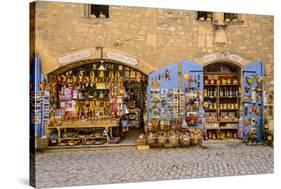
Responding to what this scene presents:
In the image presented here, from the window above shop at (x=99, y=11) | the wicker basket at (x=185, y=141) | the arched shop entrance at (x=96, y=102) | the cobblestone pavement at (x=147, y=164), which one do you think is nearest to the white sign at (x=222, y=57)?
the arched shop entrance at (x=96, y=102)

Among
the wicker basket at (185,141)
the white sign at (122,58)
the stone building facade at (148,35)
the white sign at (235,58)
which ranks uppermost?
the stone building facade at (148,35)

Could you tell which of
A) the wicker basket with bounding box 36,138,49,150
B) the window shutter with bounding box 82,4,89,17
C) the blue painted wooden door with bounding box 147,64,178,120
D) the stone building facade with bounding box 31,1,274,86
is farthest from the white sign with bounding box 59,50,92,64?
the wicker basket with bounding box 36,138,49,150

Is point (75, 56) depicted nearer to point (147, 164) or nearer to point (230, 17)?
point (147, 164)

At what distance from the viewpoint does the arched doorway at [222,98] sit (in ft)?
31.1

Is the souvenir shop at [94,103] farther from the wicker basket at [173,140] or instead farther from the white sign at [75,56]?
the wicker basket at [173,140]

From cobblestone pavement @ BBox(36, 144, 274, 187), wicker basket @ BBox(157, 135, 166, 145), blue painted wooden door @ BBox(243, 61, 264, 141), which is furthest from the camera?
blue painted wooden door @ BBox(243, 61, 264, 141)

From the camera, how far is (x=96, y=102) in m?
8.82

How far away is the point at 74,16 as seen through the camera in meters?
8.38

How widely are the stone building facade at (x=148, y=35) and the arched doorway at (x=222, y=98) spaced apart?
0.32 metres

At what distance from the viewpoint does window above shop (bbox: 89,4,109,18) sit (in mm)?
8430

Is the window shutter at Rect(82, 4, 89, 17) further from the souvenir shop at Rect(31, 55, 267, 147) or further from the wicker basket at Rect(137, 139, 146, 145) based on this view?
the wicker basket at Rect(137, 139, 146, 145)

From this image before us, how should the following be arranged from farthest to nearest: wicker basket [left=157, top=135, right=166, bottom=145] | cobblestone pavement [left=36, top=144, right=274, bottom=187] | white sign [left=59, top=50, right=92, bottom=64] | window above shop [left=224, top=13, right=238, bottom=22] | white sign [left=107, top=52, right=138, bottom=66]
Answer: window above shop [left=224, top=13, right=238, bottom=22]
wicker basket [left=157, top=135, right=166, bottom=145]
white sign [left=107, top=52, right=138, bottom=66]
white sign [left=59, top=50, right=92, bottom=64]
cobblestone pavement [left=36, top=144, right=274, bottom=187]

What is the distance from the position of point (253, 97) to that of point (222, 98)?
653 millimetres

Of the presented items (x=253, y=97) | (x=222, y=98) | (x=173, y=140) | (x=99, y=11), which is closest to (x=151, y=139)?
(x=173, y=140)
